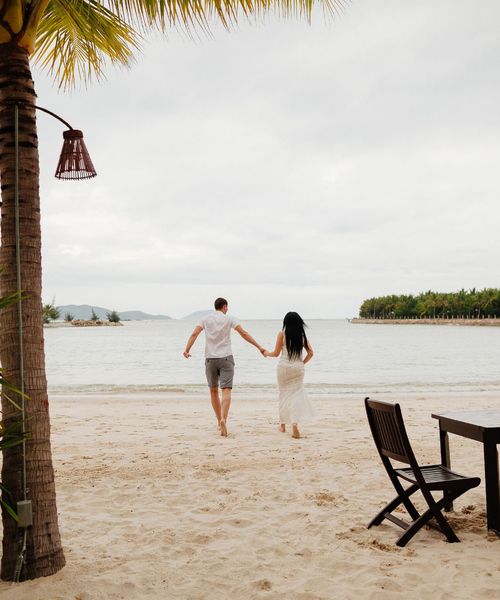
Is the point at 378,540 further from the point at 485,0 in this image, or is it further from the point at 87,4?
the point at 485,0

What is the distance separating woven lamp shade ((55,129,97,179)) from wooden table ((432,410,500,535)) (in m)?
3.34

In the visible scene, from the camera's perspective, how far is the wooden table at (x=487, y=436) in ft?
12.1

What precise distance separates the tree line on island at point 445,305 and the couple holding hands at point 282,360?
14847cm

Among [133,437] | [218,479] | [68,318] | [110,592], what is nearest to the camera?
[110,592]

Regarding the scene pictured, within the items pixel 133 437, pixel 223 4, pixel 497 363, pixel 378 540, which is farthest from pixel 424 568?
pixel 497 363

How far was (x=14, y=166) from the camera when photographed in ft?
10.9

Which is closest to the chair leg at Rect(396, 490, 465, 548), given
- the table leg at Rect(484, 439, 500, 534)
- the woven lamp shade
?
the table leg at Rect(484, 439, 500, 534)

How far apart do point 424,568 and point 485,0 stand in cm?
1114

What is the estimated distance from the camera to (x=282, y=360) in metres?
8.15

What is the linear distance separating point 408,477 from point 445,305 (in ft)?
551

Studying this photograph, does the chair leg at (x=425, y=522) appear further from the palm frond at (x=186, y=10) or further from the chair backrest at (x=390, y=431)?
the palm frond at (x=186, y=10)

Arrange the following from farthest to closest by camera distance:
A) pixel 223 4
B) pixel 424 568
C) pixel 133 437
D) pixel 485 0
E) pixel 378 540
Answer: pixel 485 0 < pixel 133 437 < pixel 223 4 < pixel 378 540 < pixel 424 568

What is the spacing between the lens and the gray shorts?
8.23 metres

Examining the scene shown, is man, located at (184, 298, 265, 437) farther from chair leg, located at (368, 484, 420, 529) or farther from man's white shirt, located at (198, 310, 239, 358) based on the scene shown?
chair leg, located at (368, 484, 420, 529)
